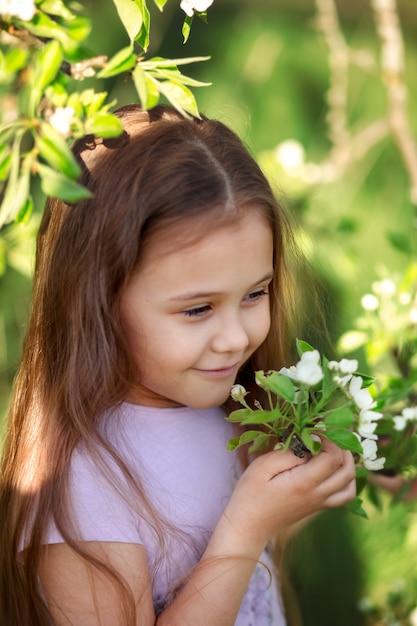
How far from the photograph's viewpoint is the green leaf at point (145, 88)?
3.58 feet

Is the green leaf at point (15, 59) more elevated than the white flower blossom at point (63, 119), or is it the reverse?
the green leaf at point (15, 59)

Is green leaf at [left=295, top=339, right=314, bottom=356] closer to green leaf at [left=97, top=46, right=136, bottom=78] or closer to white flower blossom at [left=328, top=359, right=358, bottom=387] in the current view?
white flower blossom at [left=328, top=359, right=358, bottom=387]

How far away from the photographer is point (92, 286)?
1.27 meters

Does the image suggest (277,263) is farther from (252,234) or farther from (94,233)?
(94,233)

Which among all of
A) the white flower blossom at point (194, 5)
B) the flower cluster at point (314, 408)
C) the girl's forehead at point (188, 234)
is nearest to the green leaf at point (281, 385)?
the flower cluster at point (314, 408)

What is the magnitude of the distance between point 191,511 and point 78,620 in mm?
249

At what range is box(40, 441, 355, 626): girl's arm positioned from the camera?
1262mm

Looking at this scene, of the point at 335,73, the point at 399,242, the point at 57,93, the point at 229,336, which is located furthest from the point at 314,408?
the point at 335,73

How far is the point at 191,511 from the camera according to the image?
1.40 m

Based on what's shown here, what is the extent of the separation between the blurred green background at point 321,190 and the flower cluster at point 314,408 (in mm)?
690

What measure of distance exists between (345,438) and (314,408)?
0.06 metres

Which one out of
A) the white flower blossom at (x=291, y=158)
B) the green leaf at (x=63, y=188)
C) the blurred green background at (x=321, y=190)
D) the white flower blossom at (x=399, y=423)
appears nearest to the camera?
the green leaf at (x=63, y=188)

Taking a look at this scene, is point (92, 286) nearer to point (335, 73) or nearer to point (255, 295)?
point (255, 295)

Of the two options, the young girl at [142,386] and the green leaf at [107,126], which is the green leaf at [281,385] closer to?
the young girl at [142,386]
